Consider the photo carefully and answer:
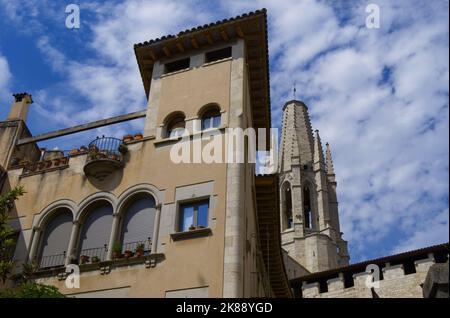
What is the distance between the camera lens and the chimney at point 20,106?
2206cm

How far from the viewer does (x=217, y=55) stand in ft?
68.2

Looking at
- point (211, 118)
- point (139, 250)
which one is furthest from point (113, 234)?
point (211, 118)

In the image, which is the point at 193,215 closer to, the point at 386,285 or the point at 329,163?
the point at 386,285

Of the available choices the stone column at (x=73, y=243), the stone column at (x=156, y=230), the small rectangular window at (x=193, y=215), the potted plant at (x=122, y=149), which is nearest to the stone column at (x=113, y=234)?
the stone column at (x=73, y=243)

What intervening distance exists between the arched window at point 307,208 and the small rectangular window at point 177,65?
60450 millimetres

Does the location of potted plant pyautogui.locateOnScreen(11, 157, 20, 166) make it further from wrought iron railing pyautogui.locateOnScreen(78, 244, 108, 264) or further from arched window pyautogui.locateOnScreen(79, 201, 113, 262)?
wrought iron railing pyautogui.locateOnScreen(78, 244, 108, 264)

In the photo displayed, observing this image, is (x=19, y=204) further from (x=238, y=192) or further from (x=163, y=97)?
(x=238, y=192)

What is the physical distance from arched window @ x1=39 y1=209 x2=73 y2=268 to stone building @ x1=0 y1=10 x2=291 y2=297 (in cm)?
4

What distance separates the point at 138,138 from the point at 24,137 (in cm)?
563

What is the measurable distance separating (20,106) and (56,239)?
7.08m

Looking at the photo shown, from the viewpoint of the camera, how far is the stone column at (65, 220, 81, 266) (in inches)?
668

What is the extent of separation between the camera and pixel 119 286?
1577 centimetres

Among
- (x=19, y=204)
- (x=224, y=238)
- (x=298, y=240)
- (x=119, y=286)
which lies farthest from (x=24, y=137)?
(x=298, y=240)
